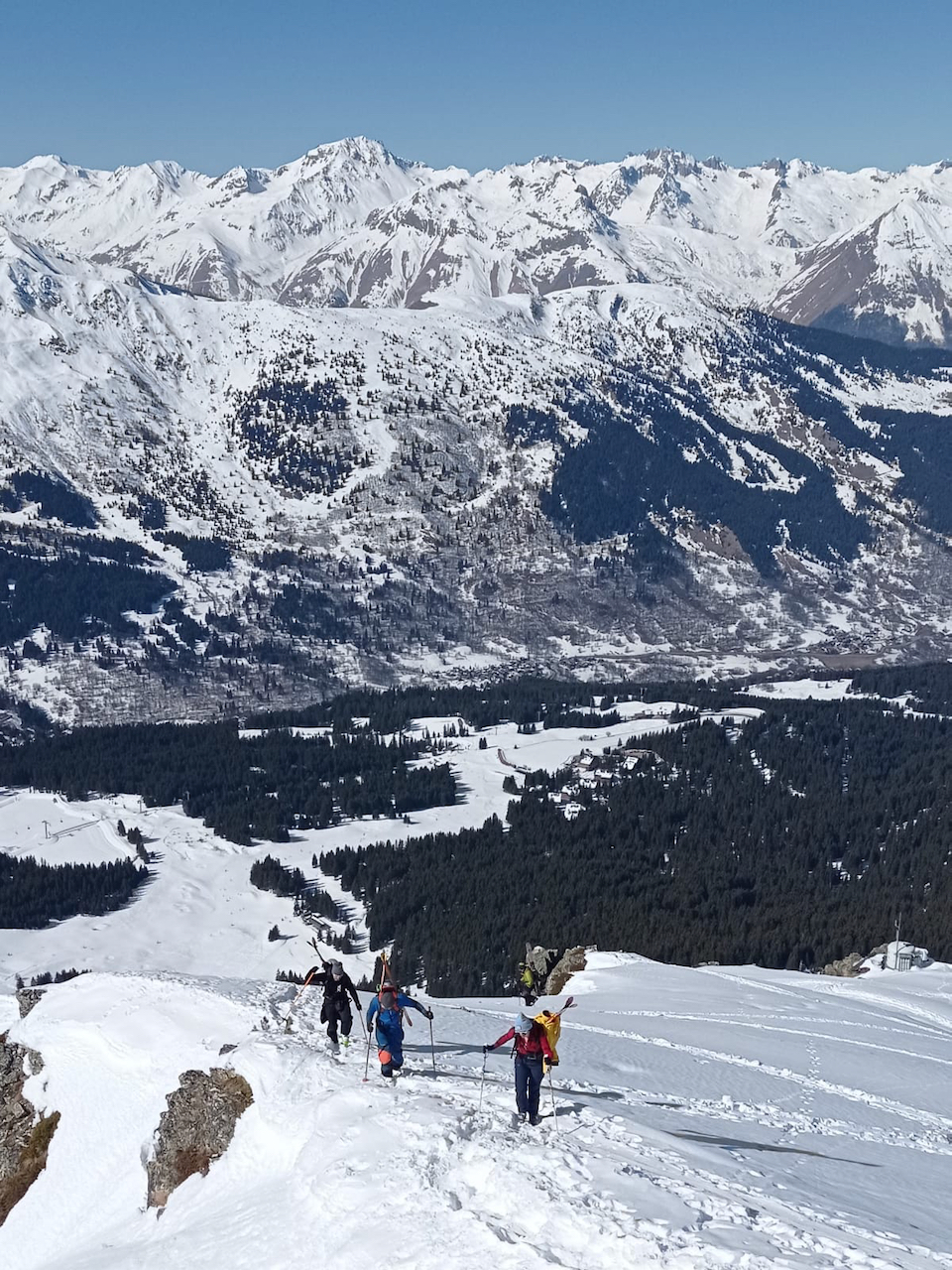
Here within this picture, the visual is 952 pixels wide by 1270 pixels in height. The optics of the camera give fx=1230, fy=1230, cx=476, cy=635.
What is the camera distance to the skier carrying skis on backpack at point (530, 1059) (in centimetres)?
3047

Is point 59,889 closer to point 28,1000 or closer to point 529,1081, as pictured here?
point 28,1000

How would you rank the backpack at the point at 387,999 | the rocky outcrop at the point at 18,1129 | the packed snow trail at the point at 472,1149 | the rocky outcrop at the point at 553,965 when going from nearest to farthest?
the packed snow trail at the point at 472,1149 → the backpack at the point at 387,999 → the rocky outcrop at the point at 18,1129 → the rocky outcrop at the point at 553,965

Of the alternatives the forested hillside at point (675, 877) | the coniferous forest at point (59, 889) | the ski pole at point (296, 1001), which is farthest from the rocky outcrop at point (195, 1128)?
the coniferous forest at point (59, 889)

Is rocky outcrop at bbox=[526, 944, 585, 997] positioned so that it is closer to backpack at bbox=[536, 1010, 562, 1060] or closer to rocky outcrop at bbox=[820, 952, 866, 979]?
rocky outcrop at bbox=[820, 952, 866, 979]

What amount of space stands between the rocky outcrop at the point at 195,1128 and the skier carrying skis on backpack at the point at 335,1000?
3081mm

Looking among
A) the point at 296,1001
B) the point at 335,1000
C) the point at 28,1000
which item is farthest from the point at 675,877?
the point at 335,1000

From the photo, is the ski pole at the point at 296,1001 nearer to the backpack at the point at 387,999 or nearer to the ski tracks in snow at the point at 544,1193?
the backpack at the point at 387,999

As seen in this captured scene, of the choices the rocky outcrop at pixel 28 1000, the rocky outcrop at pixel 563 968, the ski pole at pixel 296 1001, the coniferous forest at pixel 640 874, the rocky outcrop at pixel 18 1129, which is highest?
the ski pole at pixel 296 1001

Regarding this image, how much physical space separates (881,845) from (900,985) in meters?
92.1

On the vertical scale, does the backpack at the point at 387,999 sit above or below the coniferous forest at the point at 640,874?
above

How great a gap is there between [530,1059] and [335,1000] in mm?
8639

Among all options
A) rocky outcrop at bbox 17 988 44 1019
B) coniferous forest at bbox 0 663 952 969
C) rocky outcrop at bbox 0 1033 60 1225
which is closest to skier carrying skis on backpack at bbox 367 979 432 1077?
rocky outcrop at bbox 0 1033 60 1225

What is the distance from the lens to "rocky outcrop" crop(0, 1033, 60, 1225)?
132 ft

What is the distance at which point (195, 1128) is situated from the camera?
3553 cm
